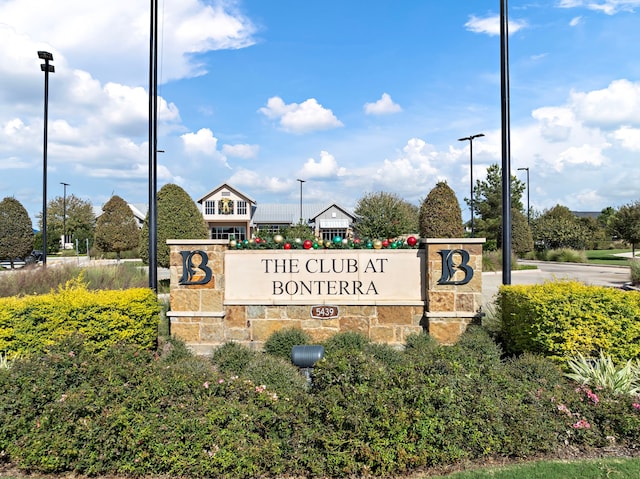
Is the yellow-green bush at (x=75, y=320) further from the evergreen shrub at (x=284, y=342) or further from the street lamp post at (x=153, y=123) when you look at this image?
the evergreen shrub at (x=284, y=342)

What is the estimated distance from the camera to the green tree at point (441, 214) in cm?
2044

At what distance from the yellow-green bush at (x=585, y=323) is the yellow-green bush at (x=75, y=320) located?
542cm

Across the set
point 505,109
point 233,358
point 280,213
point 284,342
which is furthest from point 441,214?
point 280,213

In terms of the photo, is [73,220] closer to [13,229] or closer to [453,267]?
[13,229]

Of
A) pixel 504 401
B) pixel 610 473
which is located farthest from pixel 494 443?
pixel 610 473

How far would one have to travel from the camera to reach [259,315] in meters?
7.59

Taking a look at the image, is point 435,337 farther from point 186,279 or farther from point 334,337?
point 186,279

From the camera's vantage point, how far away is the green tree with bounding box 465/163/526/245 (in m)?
39.4

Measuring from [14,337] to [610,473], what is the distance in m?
6.56

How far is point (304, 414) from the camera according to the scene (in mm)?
3959

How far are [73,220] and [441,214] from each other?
49.1m

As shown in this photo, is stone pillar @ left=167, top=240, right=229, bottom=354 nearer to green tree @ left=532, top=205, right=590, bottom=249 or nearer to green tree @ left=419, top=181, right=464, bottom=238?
green tree @ left=419, top=181, right=464, bottom=238

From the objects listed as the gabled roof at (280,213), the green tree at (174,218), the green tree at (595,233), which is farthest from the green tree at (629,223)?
the green tree at (174,218)

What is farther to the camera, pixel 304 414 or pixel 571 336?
pixel 571 336
